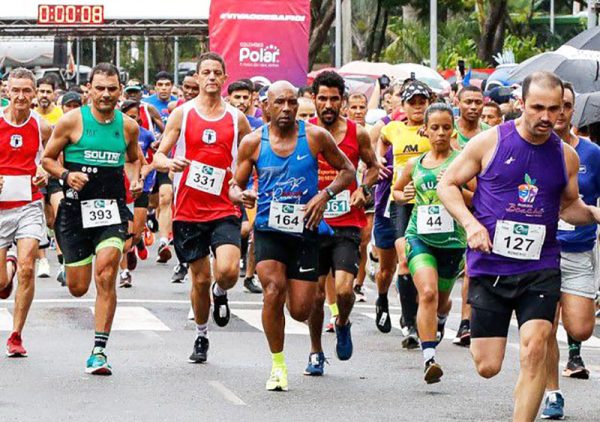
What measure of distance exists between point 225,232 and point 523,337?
3.98 m

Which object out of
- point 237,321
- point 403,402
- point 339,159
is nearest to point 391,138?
point 237,321

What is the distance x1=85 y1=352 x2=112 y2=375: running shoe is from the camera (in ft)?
38.6

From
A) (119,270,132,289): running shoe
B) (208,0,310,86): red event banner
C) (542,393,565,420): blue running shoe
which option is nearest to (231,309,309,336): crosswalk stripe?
(119,270,132,289): running shoe

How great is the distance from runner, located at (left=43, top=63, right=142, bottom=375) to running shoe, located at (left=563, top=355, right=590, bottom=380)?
10.4 ft

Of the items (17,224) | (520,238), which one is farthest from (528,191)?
(17,224)

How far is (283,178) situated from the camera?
37.2 ft

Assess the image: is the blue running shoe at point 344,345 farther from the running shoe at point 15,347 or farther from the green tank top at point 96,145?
the running shoe at point 15,347

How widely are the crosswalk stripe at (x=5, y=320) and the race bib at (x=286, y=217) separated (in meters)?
3.95

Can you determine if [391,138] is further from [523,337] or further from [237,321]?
[523,337]

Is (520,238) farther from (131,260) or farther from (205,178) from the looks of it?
(131,260)

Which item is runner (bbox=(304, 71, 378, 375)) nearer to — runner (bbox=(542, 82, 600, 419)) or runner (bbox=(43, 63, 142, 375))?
runner (bbox=(43, 63, 142, 375))

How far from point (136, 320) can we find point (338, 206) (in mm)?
3187

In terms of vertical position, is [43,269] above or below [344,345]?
below

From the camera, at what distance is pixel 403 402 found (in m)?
10.9
